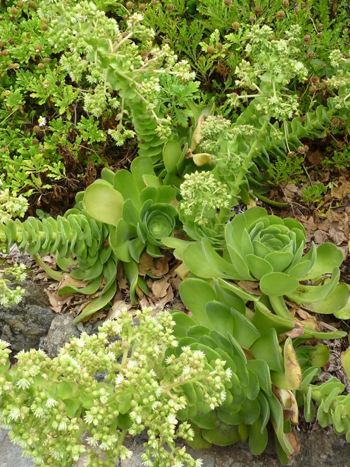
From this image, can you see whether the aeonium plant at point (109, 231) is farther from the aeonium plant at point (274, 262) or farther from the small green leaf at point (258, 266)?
the small green leaf at point (258, 266)

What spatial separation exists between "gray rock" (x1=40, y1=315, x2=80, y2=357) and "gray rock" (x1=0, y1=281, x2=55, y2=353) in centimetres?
11

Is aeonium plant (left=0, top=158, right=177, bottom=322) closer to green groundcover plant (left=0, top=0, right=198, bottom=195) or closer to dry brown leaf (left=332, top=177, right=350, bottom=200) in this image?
green groundcover plant (left=0, top=0, right=198, bottom=195)

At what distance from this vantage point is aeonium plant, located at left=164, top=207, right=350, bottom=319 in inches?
104

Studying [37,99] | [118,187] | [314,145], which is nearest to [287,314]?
[118,187]

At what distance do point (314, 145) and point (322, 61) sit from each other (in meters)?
0.53

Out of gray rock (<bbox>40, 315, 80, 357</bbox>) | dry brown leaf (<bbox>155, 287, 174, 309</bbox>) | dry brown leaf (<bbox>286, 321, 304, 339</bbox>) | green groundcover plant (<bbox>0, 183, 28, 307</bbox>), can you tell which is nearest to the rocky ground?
gray rock (<bbox>40, 315, 80, 357</bbox>)

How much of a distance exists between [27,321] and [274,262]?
1505 mm

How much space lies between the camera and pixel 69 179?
3732mm

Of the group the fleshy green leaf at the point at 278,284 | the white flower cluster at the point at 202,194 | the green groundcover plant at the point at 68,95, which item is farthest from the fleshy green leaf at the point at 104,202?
the fleshy green leaf at the point at 278,284

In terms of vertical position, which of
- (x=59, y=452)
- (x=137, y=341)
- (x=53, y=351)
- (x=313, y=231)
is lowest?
(x=53, y=351)

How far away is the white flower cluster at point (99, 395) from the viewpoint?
1824 mm

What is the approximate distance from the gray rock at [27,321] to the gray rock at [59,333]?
110mm

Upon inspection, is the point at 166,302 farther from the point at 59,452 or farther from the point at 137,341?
the point at 59,452

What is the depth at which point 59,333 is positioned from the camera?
10.6ft
